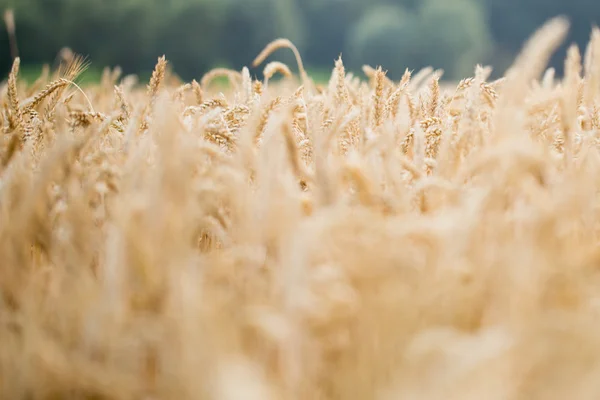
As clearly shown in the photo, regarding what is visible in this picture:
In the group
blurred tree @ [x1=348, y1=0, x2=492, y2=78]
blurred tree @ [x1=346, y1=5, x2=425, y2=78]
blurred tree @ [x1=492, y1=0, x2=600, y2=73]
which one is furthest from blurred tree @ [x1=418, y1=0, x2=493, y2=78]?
blurred tree @ [x1=492, y1=0, x2=600, y2=73]

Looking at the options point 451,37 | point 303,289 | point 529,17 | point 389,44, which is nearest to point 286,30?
point 389,44

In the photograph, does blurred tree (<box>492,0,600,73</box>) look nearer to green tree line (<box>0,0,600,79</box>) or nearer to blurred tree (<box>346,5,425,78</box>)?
green tree line (<box>0,0,600,79</box>)

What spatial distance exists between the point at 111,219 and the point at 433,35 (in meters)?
22.8

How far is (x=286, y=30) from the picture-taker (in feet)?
69.8

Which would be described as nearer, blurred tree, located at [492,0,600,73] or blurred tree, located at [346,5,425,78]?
blurred tree, located at [346,5,425,78]

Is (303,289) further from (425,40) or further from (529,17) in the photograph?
(529,17)

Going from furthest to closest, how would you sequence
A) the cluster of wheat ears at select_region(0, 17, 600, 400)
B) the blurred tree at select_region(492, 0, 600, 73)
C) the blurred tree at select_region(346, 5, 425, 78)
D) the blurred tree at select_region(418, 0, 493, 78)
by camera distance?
1. the blurred tree at select_region(492, 0, 600, 73)
2. the blurred tree at select_region(346, 5, 425, 78)
3. the blurred tree at select_region(418, 0, 493, 78)
4. the cluster of wheat ears at select_region(0, 17, 600, 400)

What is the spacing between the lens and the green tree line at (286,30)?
17.8 meters

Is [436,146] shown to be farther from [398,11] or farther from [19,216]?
[398,11]

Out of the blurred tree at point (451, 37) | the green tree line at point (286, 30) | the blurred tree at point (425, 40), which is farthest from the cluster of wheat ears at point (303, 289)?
the blurred tree at point (451, 37)

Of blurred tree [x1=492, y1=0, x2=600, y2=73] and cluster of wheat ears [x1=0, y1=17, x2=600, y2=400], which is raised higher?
blurred tree [x1=492, y1=0, x2=600, y2=73]

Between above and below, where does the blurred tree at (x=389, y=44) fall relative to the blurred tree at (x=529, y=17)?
below

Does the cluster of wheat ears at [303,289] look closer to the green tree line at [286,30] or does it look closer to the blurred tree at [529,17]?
the green tree line at [286,30]

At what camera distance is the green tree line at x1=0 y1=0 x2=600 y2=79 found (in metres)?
17.8
